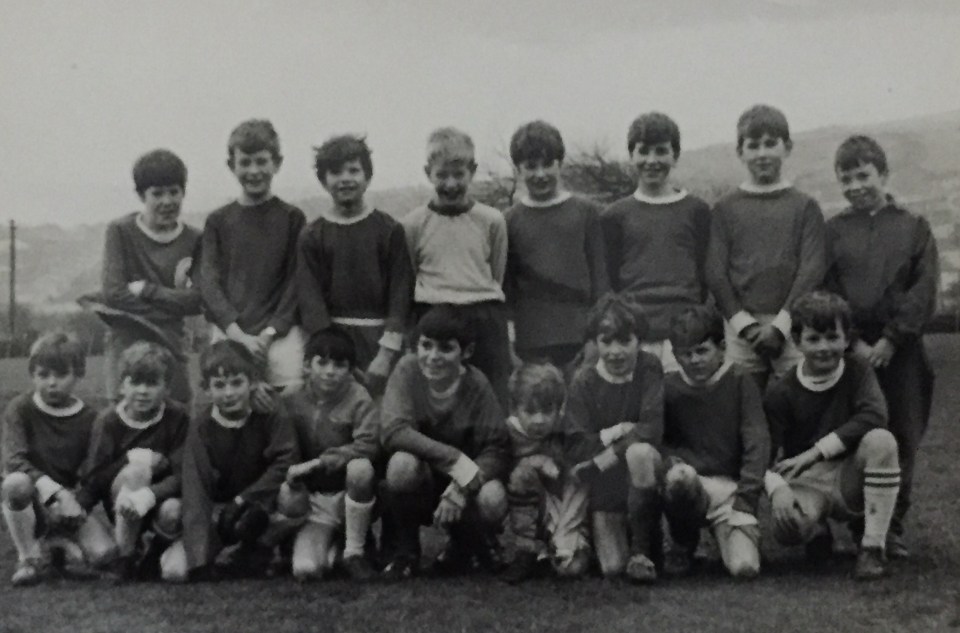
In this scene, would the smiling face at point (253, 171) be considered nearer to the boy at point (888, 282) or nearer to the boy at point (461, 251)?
the boy at point (461, 251)

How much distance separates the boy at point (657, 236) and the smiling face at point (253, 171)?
3.76 ft

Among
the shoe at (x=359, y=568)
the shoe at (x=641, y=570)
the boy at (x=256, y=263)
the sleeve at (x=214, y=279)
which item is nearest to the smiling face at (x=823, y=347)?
the shoe at (x=641, y=570)

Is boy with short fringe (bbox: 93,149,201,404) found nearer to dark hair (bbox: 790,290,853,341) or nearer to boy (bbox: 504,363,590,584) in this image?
boy (bbox: 504,363,590,584)

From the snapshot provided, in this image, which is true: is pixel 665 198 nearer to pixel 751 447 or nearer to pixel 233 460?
pixel 751 447

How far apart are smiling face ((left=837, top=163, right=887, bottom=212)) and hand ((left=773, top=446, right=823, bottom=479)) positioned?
0.84 m

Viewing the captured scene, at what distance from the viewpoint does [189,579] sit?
2846 millimetres

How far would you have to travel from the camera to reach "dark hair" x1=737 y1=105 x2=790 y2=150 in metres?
3.15

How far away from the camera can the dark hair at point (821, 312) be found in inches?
113

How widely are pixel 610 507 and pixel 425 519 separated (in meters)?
0.57

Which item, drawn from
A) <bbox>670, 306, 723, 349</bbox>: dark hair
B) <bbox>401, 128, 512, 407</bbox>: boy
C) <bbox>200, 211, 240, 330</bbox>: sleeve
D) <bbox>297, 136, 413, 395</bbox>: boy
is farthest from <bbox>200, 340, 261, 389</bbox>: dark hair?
<bbox>670, 306, 723, 349</bbox>: dark hair

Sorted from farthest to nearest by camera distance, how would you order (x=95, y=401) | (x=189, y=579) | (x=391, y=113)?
(x=391, y=113), (x=95, y=401), (x=189, y=579)

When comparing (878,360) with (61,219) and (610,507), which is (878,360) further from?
(61,219)

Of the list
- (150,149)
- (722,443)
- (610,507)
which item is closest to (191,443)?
(150,149)

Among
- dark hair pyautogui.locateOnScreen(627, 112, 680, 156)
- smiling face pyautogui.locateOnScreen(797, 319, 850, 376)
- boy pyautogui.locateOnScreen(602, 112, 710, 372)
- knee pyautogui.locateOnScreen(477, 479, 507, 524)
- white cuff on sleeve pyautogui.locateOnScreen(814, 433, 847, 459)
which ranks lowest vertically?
knee pyautogui.locateOnScreen(477, 479, 507, 524)
